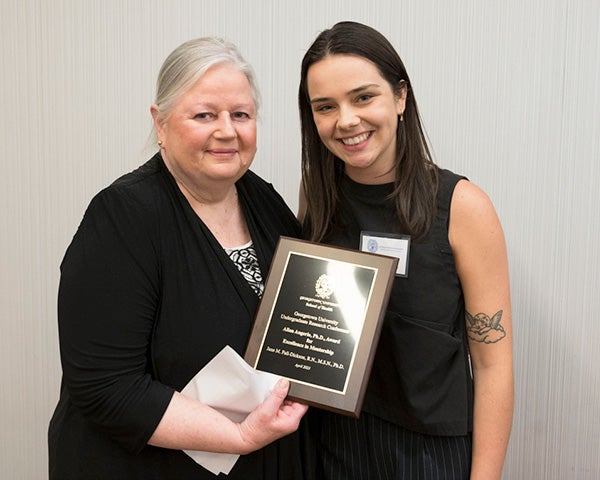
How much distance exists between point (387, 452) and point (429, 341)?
29 centimetres

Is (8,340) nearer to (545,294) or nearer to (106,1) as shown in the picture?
(106,1)

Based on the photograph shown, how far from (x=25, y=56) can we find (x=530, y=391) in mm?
1906

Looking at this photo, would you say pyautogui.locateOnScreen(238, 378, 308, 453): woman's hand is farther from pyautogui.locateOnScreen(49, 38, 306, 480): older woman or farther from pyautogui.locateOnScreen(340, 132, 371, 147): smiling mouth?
pyautogui.locateOnScreen(340, 132, 371, 147): smiling mouth

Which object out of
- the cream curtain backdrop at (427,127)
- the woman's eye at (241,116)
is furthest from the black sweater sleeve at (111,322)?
the cream curtain backdrop at (427,127)

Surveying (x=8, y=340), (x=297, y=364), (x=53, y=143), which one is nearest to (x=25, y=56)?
(x=53, y=143)

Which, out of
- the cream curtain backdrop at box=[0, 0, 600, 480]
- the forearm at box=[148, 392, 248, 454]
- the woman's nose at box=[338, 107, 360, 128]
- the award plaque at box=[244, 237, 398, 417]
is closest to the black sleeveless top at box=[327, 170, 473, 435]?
the award plaque at box=[244, 237, 398, 417]

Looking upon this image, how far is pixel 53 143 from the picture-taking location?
2156mm

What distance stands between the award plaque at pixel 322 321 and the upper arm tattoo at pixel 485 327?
0.84 ft

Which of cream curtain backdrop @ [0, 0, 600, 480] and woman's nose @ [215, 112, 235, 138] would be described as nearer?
woman's nose @ [215, 112, 235, 138]

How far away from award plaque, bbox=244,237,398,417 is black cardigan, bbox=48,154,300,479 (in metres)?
0.08

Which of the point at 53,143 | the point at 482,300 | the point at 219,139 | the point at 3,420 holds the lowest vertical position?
the point at 3,420

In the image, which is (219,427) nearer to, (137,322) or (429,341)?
(137,322)

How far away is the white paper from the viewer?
138cm

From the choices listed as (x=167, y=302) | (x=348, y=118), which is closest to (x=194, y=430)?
(x=167, y=302)
